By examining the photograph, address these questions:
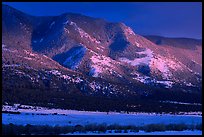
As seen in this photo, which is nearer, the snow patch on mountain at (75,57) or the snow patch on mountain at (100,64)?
the snow patch on mountain at (100,64)

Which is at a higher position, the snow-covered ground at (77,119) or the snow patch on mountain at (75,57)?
the snow patch on mountain at (75,57)

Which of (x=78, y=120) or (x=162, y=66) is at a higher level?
(x=162, y=66)

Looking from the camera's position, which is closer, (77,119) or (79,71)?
(77,119)

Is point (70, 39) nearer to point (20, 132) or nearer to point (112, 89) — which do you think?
point (112, 89)

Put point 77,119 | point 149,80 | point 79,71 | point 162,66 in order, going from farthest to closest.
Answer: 1. point 162,66
2. point 149,80
3. point 79,71
4. point 77,119

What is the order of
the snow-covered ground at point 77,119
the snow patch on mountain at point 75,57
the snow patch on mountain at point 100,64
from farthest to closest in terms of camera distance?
1. the snow patch on mountain at point 75,57
2. the snow patch on mountain at point 100,64
3. the snow-covered ground at point 77,119

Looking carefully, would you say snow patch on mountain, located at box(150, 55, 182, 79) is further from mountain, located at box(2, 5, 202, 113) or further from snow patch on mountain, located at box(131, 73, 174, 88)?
snow patch on mountain, located at box(131, 73, 174, 88)

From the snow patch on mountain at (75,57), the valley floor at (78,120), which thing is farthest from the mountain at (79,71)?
the valley floor at (78,120)

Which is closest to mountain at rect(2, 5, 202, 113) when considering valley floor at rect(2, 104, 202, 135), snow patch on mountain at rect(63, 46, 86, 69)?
snow patch on mountain at rect(63, 46, 86, 69)

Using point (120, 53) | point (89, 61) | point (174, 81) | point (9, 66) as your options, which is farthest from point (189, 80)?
point (9, 66)

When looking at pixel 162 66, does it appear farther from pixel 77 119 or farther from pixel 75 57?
pixel 77 119

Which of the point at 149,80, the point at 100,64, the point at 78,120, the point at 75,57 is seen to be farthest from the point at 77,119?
the point at 149,80

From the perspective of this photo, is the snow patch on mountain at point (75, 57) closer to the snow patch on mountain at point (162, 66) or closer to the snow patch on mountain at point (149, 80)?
the snow patch on mountain at point (149, 80)
